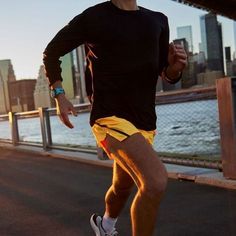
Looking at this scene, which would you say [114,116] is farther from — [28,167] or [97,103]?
[28,167]

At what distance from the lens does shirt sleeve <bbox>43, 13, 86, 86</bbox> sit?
289cm

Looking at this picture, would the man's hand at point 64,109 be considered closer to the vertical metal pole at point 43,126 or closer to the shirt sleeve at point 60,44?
the shirt sleeve at point 60,44

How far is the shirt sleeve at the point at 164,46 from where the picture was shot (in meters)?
3.12

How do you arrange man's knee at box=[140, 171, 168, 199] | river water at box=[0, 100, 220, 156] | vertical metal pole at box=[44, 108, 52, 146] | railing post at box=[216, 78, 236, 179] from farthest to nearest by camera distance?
vertical metal pole at box=[44, 108, 52, 146] < river water at box=[0, 100, 220, 156] < railing post at box=[216, 78, 236, 179] < man's knee at box=[140, 171, 168, 199]

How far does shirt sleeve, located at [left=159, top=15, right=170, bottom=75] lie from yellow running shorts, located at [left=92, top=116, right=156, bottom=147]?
1.71ft

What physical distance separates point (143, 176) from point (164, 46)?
0.96 metres

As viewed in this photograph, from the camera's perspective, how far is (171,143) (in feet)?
34.3

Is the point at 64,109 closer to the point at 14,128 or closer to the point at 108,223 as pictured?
the point at 108,223

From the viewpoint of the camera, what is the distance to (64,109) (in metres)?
2.86

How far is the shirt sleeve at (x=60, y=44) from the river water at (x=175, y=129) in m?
4.34

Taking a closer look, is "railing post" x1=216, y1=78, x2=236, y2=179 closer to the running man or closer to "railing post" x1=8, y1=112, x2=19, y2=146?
the running man

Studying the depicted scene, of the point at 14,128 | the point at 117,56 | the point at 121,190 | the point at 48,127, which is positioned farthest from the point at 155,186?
the point at 14,128

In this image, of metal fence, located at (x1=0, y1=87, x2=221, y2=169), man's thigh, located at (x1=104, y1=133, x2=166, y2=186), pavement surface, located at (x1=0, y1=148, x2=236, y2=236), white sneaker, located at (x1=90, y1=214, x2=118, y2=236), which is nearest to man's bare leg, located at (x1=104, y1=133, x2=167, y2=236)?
man's thigh, located at (x1=104, y1=133, x2=166, y2=186)

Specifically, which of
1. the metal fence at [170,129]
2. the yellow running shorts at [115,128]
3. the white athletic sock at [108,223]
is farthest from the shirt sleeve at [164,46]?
the metal fence at [170,129]
